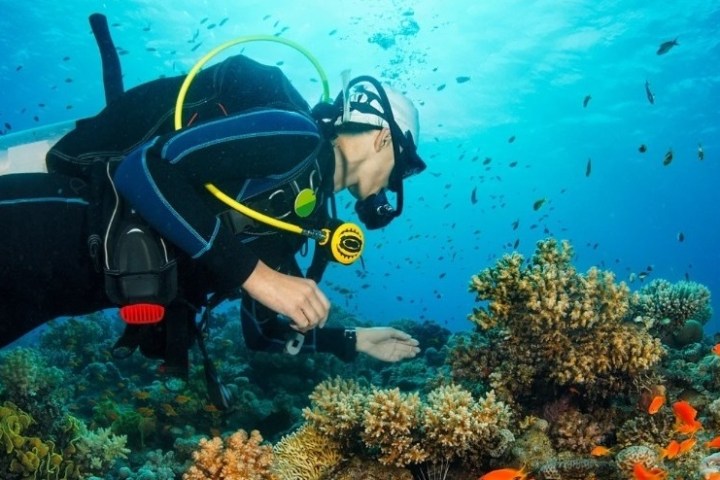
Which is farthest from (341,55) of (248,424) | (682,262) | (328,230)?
(682,262)

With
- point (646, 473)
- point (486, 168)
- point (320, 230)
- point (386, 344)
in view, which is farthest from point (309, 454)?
point (486, 168)

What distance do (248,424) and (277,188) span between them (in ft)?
20.9

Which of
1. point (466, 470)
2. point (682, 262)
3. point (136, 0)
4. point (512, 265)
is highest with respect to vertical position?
point (136, 0)

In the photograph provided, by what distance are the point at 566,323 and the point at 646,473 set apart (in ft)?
4.48

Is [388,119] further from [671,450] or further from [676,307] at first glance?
[676,307]

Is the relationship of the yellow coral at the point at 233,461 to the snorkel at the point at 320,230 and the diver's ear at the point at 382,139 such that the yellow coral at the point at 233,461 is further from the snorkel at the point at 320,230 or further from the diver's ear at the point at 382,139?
the diver's ear at the point at 382,139

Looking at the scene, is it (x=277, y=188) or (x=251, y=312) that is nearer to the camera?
(x=277, y=188)

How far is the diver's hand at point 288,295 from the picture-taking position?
300cm

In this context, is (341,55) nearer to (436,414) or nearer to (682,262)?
(436,414)

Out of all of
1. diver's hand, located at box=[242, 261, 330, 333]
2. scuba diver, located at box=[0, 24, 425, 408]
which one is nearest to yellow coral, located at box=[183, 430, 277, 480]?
scuba diver, located at box=[0, 24, 425, 408]

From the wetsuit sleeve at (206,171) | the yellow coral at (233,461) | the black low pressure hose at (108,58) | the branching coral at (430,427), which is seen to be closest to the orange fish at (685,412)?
the branching coral at (430,427)

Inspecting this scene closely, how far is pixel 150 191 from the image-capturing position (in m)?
2.76

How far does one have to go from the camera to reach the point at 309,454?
3918 millimetres

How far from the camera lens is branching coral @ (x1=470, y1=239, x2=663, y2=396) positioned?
4.04m
